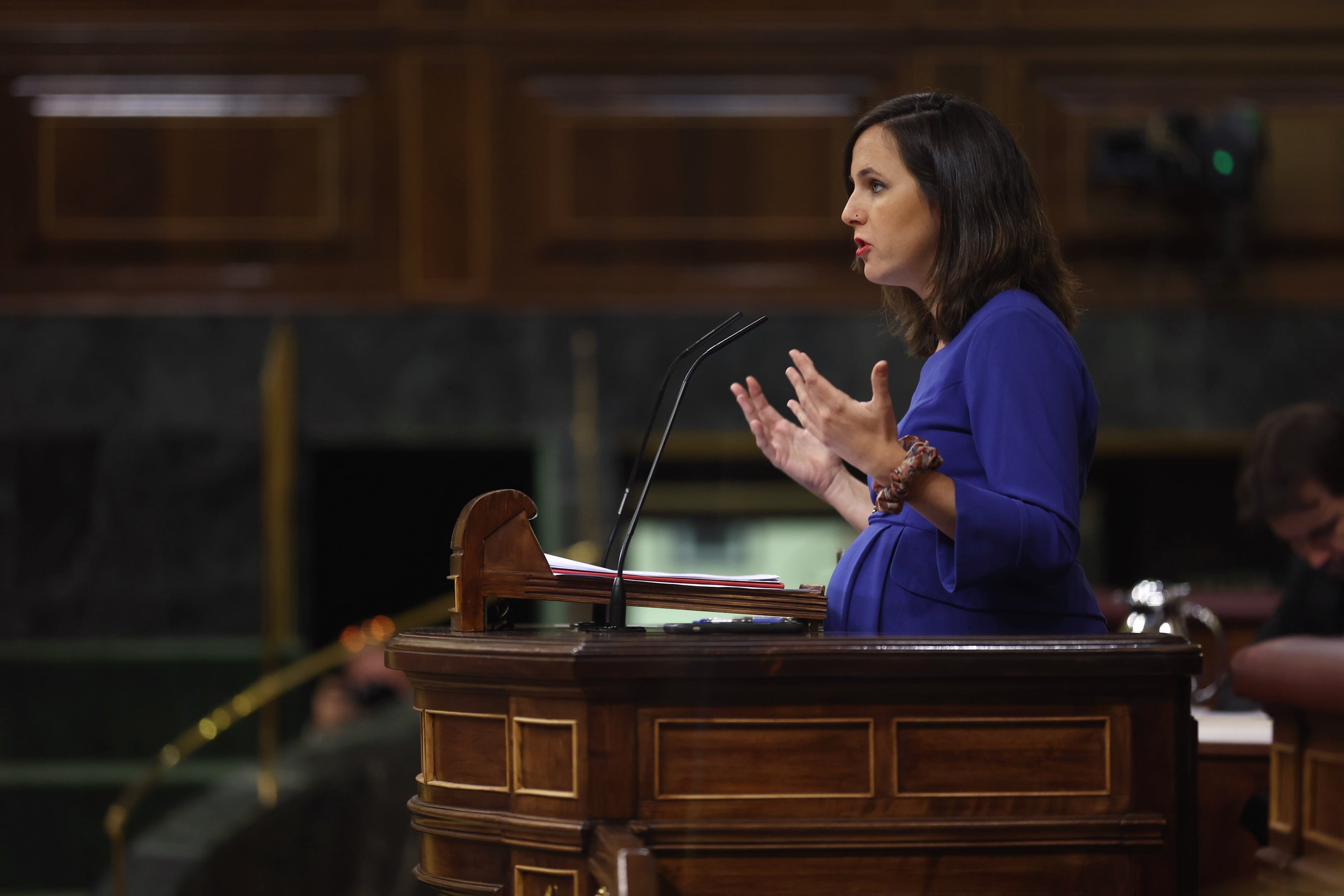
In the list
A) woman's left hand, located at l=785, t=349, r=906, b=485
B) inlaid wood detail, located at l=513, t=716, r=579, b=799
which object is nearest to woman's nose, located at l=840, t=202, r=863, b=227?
woman's left hand, located at l=785, t=349, r=906, b=485

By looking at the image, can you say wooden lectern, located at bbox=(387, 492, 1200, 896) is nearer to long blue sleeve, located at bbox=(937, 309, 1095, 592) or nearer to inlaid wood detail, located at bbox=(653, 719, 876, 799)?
inlaid wood detail, located at bbox=(653, 719, 876, 799)

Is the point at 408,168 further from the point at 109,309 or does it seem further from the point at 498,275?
the point at 109,309

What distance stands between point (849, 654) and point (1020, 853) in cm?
24

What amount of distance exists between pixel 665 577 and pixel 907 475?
278mm

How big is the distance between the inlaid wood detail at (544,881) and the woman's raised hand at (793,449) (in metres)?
0.73

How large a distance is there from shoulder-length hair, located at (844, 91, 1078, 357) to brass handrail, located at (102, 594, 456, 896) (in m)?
3.11

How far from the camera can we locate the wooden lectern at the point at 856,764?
124 cm

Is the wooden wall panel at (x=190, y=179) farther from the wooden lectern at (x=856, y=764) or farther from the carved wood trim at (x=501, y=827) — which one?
the wooden lectern at (x=856, y=764)

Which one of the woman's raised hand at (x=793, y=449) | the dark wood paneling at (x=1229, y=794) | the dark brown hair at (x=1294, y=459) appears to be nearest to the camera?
the woman's raised hand at (x=793, y=449)

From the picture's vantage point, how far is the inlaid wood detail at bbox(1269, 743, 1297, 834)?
5.67 feet

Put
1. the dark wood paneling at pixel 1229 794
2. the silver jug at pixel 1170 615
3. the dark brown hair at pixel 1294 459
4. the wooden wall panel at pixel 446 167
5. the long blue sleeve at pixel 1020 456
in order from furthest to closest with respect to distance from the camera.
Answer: the wooden wall panel at pixel 446 167 → the silver jug at pixel 1170 615 → the dark brown hair at pixel 1294 459 → the dark wood paneling at pixel 1229 794 → the long blue sleeve at pixel 1020 456

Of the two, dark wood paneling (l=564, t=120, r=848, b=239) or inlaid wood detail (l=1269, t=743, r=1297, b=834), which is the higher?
dark wood paneling (l=564, t=120, r=848, b=239)

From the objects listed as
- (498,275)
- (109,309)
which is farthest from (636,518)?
(109,309)

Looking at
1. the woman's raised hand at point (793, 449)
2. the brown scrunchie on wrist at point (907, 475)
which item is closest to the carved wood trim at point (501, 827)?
the brown scrunchie on wrist at point (907, 475)
